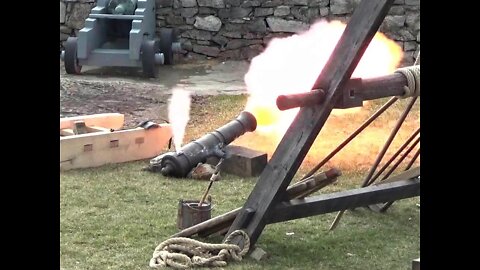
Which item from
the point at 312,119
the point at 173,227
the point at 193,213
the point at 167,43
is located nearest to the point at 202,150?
the point at 173,227

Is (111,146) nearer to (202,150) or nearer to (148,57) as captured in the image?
(202,150)

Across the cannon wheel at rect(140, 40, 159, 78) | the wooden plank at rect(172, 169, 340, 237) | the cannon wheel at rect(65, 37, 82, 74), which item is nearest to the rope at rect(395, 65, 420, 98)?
→ the wooden plank at rect(172, 169, 340, 237)

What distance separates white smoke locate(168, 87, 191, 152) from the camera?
6260mm

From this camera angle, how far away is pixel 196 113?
7574 mm

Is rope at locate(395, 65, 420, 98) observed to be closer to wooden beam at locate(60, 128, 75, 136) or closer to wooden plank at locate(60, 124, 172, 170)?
wooden plank at locate(60, 124, 172, 170)

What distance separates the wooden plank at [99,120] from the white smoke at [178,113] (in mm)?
424

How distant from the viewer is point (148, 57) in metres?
9.36

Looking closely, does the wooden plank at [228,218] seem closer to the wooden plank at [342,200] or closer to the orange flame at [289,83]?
the wooden plank at [342,200]

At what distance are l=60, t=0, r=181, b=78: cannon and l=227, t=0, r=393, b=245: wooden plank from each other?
5901 millimetres

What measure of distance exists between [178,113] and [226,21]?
360cm

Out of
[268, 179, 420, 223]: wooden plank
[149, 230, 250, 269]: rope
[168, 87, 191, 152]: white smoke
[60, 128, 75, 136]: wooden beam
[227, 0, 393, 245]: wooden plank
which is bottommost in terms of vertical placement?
[168, 87, 191, 152]: white smoke

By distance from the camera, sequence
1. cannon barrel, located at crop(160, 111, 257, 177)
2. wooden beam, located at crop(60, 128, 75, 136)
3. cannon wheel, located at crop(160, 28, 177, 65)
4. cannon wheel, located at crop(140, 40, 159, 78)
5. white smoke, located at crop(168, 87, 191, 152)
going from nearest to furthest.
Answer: cannon barrel, located at crop(160, 111, 257, 177) < wooden beam, located at crop(60, 128, 75, 136) < white smoke, located at crop(168, 87, 191, 152) < cannon wheel, located at crop(140, 40, 159, 78) < cannon wheel, located at crop(160, 28, 177, 65)
